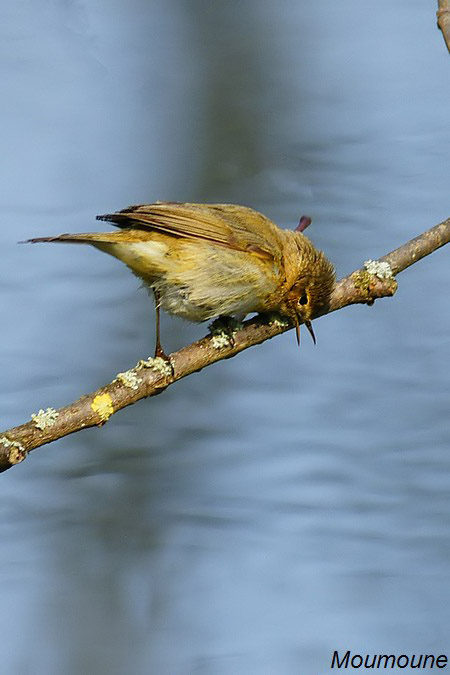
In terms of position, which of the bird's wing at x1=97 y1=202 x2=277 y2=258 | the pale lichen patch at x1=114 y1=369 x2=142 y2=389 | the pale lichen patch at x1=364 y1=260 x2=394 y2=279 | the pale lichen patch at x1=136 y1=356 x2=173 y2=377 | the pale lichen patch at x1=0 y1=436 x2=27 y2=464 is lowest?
the pale lichen patch at x1=0 y1=436 x2=27 y2=464

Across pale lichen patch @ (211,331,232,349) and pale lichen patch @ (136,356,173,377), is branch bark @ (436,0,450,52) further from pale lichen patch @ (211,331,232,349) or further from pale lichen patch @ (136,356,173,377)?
pale lichen patch @ (136,356,173,377)

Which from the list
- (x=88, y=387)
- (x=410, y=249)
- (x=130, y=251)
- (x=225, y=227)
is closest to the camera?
(x=410, y=249)

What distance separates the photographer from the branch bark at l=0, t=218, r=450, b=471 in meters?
3.55

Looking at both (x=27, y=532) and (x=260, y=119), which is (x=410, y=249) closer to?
(x=27, y=532)

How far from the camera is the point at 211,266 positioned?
4.90 meters

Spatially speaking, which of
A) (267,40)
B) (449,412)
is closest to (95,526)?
(449,412)

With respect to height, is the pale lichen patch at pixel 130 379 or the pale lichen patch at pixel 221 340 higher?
the pale lichen patch at pixel 221 340

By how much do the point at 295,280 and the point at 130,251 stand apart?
75 cm

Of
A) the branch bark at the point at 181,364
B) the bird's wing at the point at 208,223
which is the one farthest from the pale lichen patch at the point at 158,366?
the bird's wing at the point at 208,223

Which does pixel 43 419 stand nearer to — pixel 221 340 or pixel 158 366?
pixel 158 366

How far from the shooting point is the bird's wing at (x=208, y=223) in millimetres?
4844

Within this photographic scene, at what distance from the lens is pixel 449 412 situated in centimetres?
671

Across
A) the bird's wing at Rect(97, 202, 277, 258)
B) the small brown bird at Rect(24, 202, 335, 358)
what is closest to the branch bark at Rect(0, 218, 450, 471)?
the small brown bird at Rect(24, 202, 335, 358)

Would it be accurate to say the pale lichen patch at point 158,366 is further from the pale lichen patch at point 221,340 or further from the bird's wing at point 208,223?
the bird's wing at point 208,223
